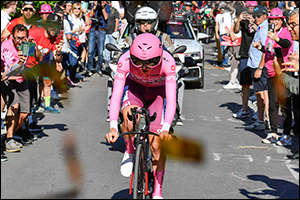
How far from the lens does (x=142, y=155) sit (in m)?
5.20

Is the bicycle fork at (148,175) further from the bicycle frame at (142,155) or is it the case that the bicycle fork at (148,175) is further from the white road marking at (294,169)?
the white road marking at (294,169)

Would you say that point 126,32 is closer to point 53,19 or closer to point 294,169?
point 53,19

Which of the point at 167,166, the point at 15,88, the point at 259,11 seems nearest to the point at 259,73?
the point at 259,11

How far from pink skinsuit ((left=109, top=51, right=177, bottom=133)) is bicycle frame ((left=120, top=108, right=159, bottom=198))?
196 mm

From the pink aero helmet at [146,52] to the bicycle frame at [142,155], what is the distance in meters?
0.54

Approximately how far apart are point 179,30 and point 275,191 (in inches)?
359

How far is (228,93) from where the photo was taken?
14.1 m

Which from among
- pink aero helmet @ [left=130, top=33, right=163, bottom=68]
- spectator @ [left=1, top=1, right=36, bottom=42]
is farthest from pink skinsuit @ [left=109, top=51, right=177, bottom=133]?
spectator @ [left=1, top=1, right=36, bottom=42]

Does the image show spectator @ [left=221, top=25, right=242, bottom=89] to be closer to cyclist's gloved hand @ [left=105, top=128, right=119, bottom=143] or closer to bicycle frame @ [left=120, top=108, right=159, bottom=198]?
bicycle frame @ [left=120, top=108, right=159, bottom=198]

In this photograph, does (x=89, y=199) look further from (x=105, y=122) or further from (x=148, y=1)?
(x=148, y=1)

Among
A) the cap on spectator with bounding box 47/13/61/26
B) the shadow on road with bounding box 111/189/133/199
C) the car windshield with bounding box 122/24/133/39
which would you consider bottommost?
the shadow on road with bounding box 111/189/133/199

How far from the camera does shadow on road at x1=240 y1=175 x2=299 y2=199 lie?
6.41 m

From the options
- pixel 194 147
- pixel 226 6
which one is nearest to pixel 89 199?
pixel 194 147

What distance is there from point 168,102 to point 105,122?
15.8 ft
